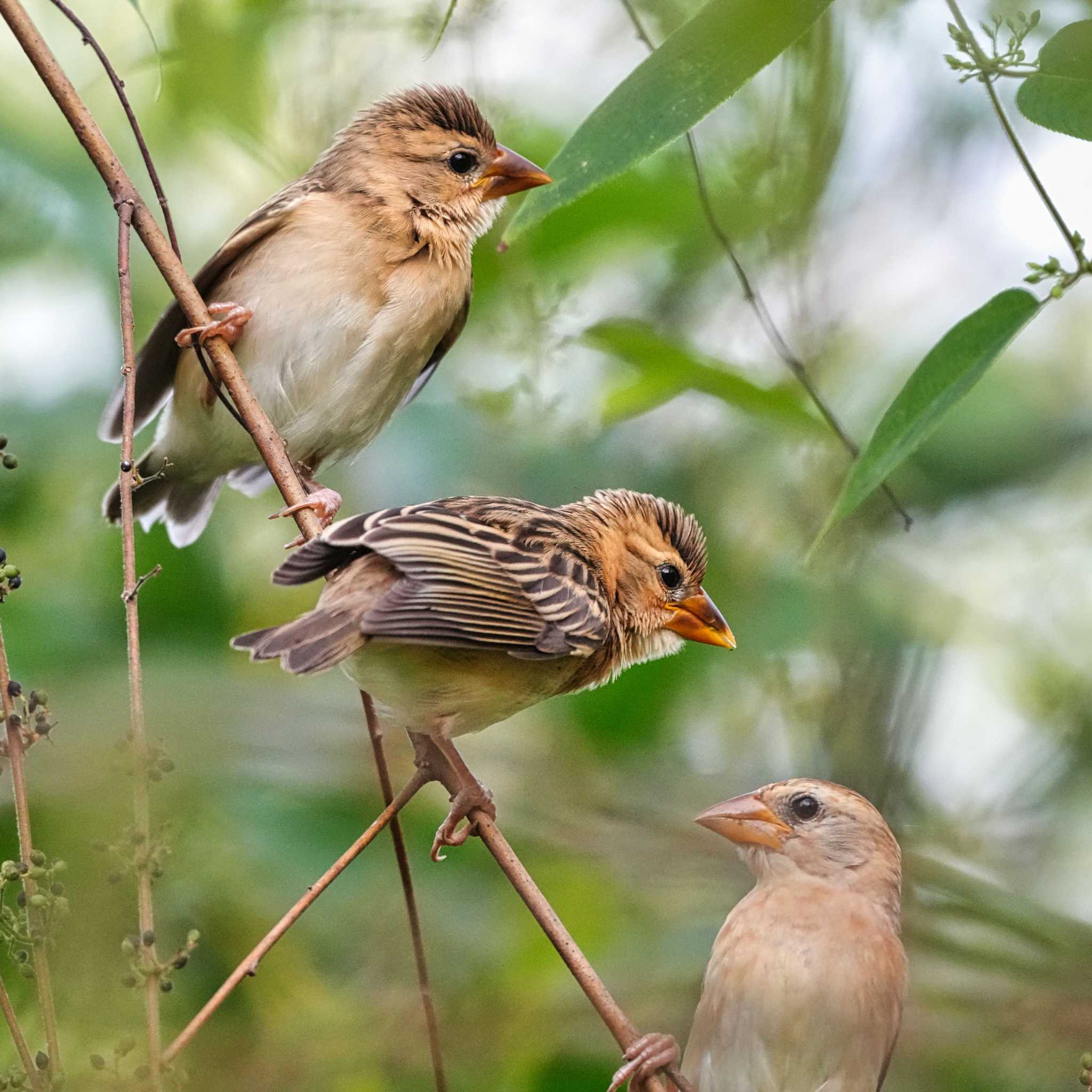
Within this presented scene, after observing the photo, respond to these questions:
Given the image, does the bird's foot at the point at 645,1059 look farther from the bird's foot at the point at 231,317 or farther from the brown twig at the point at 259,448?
the bird's foot at the point at 231,317

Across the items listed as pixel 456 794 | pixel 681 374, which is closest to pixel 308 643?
pixel 456 794

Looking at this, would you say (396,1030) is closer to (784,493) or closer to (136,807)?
(136,807)

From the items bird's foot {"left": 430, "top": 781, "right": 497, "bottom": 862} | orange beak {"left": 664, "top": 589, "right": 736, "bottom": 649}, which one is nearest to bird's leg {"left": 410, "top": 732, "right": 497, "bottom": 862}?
bird's foot {"left": 430, "top": 781, "right": 497, "bottom": 862}

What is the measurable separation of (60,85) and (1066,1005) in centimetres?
254

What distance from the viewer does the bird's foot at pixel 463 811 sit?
3010mm

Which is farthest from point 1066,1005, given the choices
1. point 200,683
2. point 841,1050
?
point 200,683

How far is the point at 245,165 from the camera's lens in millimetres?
4961

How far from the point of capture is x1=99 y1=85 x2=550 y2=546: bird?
4.13m

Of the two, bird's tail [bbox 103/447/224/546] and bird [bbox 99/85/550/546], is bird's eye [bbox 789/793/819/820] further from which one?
bird's tail [bbox 103/447/224/546]

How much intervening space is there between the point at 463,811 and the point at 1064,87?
1771 millimetres

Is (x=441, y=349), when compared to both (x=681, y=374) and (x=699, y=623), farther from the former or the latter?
(x=699, y=623)

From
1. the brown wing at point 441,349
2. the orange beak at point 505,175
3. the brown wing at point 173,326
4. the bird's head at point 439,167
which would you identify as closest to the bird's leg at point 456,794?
the brown wing at point 173,326

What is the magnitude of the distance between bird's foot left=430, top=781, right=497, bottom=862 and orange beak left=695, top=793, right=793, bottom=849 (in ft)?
2.61

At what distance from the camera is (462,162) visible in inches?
170
